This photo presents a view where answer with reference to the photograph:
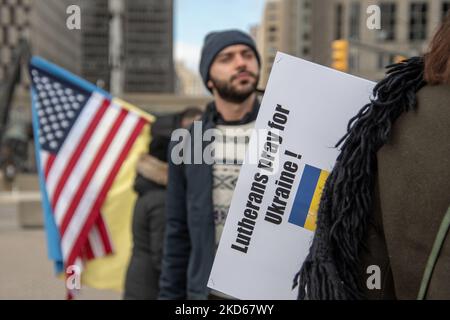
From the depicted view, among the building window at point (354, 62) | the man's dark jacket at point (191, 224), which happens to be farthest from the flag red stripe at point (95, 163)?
the building window at point (354, 62)

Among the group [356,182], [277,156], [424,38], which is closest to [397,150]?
[356,182]

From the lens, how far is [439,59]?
1276mm

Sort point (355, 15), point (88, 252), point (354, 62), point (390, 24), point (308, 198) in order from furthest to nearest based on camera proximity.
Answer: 1. point (390, 24)
2. point (354, 62)
3. point (355, 15)
4. point (88, 252)
5. point (308, 198)

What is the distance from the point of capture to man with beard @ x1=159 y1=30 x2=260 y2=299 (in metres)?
2.62

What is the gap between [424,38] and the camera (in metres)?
63.5

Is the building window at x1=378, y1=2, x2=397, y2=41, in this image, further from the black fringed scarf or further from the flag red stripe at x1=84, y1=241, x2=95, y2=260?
the black fringed scarf

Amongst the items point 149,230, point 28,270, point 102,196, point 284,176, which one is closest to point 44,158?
point 102,196

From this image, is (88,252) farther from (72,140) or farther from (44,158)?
(72,140)

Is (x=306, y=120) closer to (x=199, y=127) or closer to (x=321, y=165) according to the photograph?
(x=321, y=165)

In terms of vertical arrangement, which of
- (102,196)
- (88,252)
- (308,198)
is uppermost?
(308,198)

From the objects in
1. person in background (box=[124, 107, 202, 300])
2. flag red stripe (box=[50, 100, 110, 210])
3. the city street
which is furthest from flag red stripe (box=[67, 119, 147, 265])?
the city street

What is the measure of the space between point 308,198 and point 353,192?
0.28 m

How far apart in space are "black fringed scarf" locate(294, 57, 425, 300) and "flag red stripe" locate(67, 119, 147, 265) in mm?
3343

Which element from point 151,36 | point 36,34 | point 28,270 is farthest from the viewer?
point 151,36
